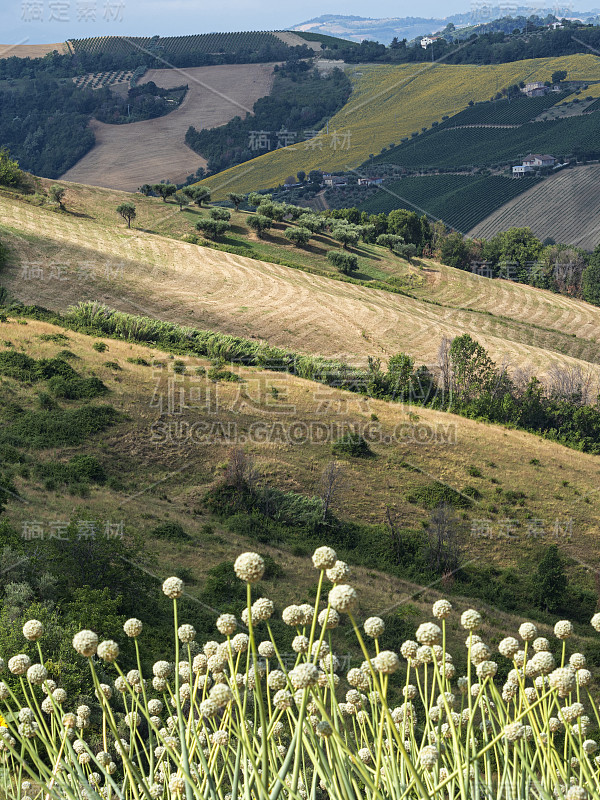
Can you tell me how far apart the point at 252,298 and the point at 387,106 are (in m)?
134

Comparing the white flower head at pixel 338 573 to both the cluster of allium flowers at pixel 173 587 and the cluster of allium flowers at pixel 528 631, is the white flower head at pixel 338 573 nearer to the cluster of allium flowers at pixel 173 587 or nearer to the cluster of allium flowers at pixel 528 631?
the cluster of allium flowers at pixel 173 587

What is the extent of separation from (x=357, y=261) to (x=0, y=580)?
64.1 m

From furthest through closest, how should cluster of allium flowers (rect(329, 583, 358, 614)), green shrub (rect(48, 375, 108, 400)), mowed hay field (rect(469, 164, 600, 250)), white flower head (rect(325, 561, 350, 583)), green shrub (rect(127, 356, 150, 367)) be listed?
mowed hay field (rect(469, 164, 600, 250)), green shrub (rect(127, 356, 150, 367)), green shrub (rect(48, 375, 108, 400)), white flower head (rect(325, 561, 350, 583)), cluster of allium flowers (rect(329, 583, 358, 614))

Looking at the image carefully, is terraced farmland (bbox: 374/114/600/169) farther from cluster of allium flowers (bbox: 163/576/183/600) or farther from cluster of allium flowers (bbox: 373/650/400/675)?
cluster of allium flowers (bbox: 373/650/400/675)

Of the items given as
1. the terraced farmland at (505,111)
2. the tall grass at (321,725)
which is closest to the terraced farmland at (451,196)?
the terraced farmland at (505,111)

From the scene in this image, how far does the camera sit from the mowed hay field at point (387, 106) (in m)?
149

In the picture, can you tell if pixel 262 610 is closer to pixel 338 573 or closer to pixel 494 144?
pixel 338 573

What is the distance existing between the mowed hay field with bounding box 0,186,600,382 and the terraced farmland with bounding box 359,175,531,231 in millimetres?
49576

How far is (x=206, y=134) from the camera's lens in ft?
533

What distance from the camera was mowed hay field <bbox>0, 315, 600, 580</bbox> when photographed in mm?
27000

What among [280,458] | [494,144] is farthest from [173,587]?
[494,144]

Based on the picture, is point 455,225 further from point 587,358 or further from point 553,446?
point 553,446

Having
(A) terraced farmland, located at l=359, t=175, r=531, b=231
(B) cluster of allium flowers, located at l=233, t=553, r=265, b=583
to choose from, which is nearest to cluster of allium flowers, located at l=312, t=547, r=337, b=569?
(B) cluster of allium flowers, located at l=233, t=553, r=265, b=583

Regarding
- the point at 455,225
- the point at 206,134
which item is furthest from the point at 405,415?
the point at 206,134
